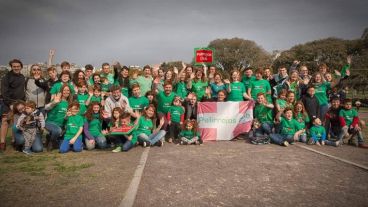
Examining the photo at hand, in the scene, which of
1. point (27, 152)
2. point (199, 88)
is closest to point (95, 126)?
point (27, 152)

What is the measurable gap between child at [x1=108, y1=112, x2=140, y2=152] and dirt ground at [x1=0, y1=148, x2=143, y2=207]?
319 mm

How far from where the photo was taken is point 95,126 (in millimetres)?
7254

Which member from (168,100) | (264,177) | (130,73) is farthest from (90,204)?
(130,73)

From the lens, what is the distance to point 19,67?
24.8 ft

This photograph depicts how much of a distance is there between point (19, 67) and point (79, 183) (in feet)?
16.8

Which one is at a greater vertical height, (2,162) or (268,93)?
(268,93)

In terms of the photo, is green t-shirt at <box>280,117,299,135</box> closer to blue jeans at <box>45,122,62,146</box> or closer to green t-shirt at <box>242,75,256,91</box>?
green t-shirt at <box>242,75,256,91</box>

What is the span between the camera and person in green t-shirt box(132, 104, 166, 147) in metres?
7.20

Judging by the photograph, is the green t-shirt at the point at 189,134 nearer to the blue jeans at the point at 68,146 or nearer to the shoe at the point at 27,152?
the blue jeans at the point at 68,146

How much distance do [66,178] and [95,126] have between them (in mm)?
2766

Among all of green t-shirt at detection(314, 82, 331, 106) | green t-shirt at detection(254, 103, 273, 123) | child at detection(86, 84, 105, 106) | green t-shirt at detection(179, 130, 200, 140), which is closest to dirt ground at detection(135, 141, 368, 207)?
green t-shirt at detection(179, 130, 200, 140)

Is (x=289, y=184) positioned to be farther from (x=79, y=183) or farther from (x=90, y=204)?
(x=79, y=183)

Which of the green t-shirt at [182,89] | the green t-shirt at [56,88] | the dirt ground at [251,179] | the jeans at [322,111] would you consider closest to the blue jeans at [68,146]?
the green t-shirt at [56,88]

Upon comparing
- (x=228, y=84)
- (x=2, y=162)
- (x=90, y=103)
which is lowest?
(x=2, y=162)
